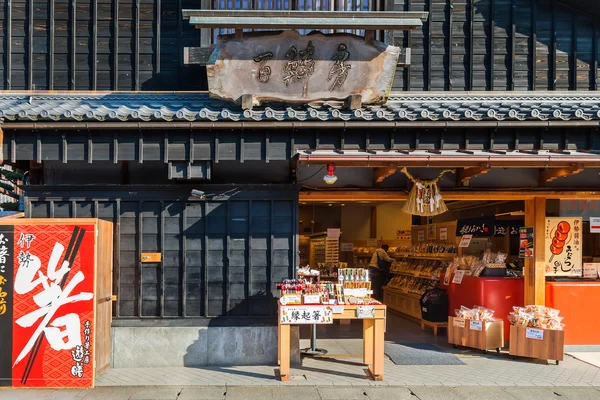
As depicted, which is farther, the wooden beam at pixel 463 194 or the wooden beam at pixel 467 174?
the wooden beam at pixel 463 194

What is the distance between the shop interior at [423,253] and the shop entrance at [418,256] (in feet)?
0.06

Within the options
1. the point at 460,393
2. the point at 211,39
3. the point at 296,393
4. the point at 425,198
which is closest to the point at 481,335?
the point at 460,393

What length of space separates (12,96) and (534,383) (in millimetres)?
10515

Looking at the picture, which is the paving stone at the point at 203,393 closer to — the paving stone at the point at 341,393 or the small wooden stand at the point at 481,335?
the paving stone at the point at 341,393

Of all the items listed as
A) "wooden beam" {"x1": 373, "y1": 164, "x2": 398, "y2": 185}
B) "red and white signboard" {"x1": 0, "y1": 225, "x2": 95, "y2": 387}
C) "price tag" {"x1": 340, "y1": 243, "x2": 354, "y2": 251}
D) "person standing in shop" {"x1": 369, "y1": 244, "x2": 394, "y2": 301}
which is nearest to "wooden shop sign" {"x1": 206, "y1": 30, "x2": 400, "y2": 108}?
"wooden beam" {"x1": 373, "y1": 164, "x2": 398, "y2": 185}

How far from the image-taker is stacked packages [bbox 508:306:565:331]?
886cm

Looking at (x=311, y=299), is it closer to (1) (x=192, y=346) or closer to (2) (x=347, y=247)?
(1) (x=192, y=346)

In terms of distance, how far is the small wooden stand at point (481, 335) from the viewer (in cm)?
941

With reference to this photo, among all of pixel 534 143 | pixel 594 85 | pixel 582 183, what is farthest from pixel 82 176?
pixel 594 85

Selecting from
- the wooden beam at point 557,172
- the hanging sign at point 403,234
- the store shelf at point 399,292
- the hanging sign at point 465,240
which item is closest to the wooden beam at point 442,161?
the wooden beam at point 557,172

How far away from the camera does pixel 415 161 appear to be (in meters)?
7.76

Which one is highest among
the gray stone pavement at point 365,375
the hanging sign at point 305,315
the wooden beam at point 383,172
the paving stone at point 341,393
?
the wooden beam at point 383,172

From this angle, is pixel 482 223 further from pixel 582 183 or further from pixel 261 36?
pixel 261 36

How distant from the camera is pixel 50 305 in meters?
7.61
